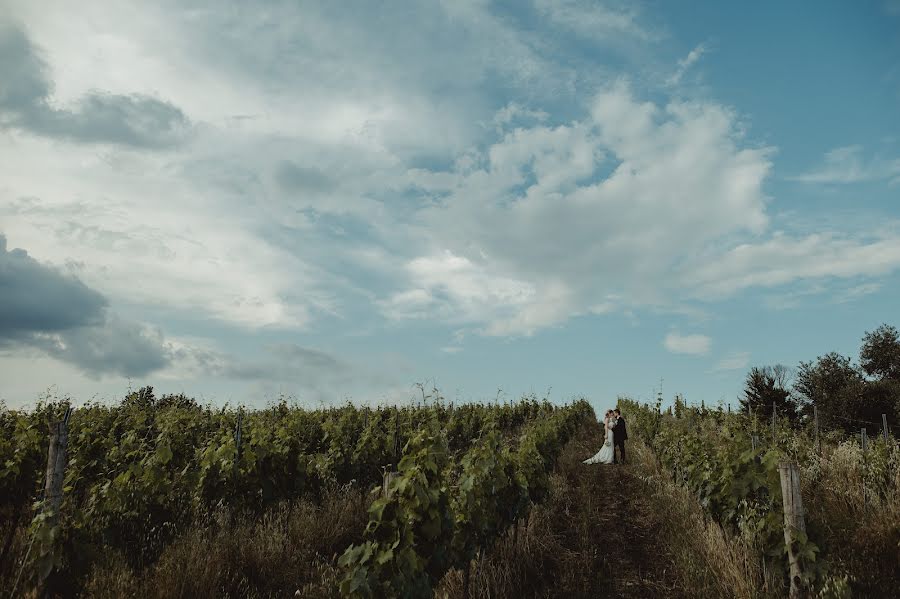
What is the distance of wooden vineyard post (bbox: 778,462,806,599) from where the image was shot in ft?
17.6

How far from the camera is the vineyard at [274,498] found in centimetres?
425

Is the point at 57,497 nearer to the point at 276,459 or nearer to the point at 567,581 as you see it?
the point at 276,459

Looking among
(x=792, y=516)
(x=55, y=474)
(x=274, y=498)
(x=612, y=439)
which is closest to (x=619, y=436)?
(x=612, y=439)

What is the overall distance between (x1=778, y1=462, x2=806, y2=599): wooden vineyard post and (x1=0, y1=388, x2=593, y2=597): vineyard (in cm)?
280

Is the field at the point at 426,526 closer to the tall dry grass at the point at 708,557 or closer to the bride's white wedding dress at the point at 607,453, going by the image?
the tall dry grass at the point at 708,557

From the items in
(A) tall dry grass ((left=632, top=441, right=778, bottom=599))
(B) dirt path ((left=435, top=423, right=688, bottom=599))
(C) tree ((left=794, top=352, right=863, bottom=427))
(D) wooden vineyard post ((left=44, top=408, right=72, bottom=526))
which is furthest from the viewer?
(C) tree ((left=794, top=352, right=863, bottom=427))

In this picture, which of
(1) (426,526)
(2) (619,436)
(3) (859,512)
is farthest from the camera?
(2) (619,436)

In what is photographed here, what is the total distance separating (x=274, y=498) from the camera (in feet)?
26.9

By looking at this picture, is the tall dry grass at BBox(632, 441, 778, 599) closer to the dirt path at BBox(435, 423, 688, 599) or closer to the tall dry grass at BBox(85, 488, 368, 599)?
the dirt path at BBox(435, 423, 688, 599)

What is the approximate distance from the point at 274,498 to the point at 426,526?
476cm

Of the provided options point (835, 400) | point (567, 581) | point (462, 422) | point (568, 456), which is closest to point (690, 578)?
point (567, 581)

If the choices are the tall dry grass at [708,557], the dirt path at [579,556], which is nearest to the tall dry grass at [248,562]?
the dirt path at [579,556]

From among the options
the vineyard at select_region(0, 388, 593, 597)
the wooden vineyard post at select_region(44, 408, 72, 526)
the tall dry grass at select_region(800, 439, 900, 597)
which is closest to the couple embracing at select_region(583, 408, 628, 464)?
the vineyard at select_region(0, 388, 593, 597)

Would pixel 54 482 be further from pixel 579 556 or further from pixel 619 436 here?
pixel 619 436
